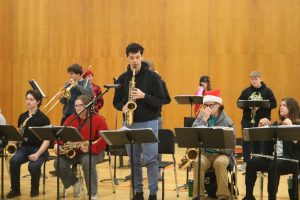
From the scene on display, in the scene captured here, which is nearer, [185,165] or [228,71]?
[185,165]

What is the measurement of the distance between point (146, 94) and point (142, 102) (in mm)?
157

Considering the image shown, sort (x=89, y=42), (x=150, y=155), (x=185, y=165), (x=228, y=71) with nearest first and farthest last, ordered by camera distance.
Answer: (x=150, y=155)
(x=185, y=165)
(x=228, y=71)
(x=89, y=42)

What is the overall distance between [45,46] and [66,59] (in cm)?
77

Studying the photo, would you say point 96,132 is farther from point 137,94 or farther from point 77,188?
point 137,94

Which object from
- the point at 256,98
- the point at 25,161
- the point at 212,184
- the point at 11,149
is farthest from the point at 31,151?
the point at 256,98

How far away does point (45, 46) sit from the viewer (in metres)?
13.9

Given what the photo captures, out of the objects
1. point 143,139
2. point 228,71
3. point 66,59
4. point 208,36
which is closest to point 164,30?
point 208,36

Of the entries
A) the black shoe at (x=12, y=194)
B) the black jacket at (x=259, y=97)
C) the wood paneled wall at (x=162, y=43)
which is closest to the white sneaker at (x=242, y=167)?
the black jacket at (x=259, y=97)

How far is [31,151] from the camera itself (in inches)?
285

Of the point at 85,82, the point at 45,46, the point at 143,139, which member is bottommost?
the point at 143,139

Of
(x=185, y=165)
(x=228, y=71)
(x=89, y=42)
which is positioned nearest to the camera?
(x=185, y=165)

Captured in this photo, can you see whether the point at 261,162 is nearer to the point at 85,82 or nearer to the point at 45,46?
the point at 85,82

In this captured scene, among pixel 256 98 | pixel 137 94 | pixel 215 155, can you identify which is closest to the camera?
pixel 137 94

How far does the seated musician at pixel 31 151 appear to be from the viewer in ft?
23.3
